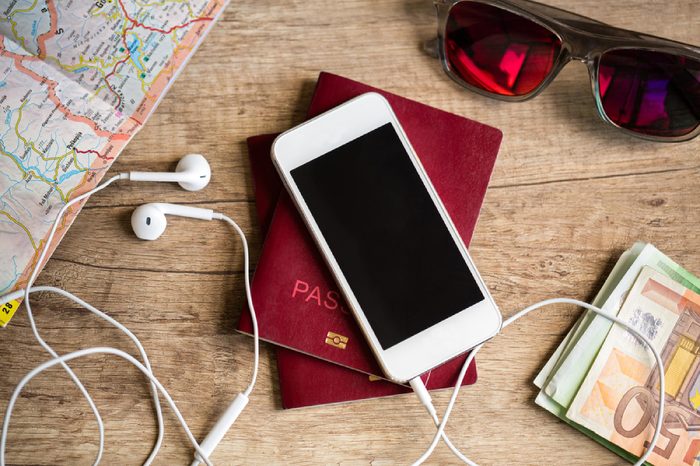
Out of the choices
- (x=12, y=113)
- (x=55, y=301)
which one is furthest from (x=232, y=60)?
(x=55, y=301)

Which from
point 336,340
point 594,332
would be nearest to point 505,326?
point 594,332

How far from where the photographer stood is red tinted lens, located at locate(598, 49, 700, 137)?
870 mm

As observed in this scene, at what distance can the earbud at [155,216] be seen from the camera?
2.75 ft

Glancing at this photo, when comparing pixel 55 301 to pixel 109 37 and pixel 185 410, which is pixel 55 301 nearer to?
pixel 185 410

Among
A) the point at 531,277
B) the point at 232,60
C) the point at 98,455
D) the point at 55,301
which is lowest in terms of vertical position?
the point at 98,455

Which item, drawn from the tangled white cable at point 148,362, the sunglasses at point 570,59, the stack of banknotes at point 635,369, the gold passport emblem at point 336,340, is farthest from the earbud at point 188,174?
the stack of banknotes at point 635,369

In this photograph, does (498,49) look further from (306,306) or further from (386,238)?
(306,306)

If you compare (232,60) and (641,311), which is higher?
(232,60)

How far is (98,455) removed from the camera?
Result: 2.67 ft

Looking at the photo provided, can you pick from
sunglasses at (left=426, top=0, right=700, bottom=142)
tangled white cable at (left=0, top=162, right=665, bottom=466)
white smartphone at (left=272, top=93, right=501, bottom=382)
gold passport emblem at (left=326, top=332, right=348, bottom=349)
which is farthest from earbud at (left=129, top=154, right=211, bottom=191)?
sunglasses at (left=426, top=0, right=700, bottom=142)

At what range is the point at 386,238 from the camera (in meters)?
0.84

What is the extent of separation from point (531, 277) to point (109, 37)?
2.20 feet

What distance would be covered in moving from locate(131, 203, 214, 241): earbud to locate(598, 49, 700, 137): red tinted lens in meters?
0.59

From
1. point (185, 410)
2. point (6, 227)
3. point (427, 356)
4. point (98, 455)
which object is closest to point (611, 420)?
point (427, 356)
